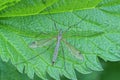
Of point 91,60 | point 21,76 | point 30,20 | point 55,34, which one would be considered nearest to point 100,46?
point 91,60

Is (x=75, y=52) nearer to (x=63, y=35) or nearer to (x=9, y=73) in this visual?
(x=63, y=35)

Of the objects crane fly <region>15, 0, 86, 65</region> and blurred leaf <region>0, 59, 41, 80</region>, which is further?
blurred leaf <region>0, 59, 41, 80</region>

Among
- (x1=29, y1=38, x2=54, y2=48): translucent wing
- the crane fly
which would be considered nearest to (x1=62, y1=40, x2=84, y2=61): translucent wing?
the crane fly

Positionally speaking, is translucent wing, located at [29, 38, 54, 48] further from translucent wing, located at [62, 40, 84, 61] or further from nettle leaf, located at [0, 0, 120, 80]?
translucent wing, located at [62, 40, 84, 61]

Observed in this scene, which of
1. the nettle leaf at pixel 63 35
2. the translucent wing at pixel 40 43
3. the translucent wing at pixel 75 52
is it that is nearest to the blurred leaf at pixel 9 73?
the nettle leaf at pixel 63 35

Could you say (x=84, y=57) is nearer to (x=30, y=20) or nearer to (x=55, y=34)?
(x=55, y=34)

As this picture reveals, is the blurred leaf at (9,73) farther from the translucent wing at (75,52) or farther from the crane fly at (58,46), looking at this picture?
the translucent wing at (75,52)

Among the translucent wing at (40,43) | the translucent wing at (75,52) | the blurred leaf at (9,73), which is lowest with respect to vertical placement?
the blurred leaf at (9,73)

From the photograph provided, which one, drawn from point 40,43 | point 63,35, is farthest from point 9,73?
point 63,35
